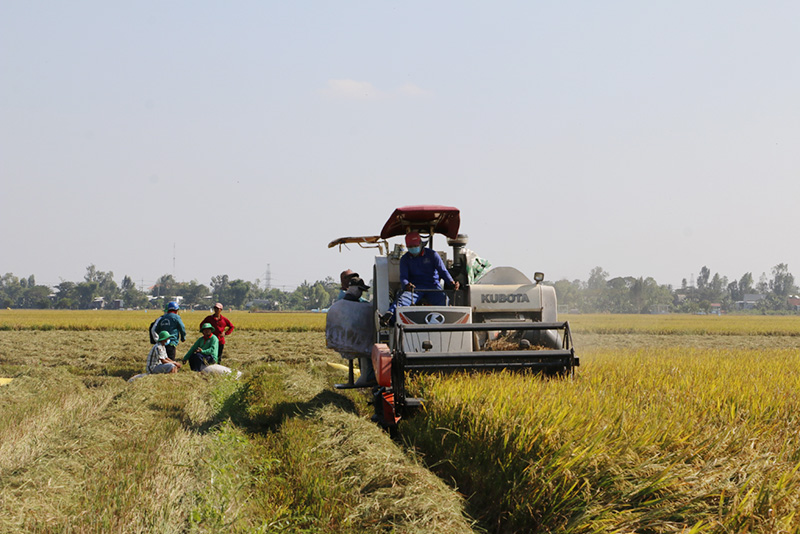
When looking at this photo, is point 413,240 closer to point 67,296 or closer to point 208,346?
point 208,346

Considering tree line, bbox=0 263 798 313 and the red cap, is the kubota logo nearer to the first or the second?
the red cap

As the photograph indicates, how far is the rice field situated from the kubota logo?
5.06 feet

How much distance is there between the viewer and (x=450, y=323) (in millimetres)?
7680

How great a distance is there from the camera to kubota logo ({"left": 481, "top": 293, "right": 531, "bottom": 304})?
901 cm

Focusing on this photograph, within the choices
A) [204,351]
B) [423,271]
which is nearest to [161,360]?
[204,351]

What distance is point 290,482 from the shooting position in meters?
5.18

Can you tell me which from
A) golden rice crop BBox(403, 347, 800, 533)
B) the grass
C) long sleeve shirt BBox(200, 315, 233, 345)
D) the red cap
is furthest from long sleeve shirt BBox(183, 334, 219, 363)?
golden rice crop BBox(403, 347, 800, 533)

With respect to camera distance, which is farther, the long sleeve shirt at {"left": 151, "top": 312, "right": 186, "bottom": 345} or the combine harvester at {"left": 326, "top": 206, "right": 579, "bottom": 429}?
the long sleeve shirt at {"left": 151, "top": 312, "right": 186, "bottom": 345}

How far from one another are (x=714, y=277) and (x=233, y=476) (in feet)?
666

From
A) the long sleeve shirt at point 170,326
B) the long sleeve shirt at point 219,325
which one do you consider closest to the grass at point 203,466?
the long sleeve shirt at point 170,326

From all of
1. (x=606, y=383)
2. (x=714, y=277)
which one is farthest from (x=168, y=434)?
(x=714, y=277)

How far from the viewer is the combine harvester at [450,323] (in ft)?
22.8

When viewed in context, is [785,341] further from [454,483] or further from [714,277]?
[714,277]

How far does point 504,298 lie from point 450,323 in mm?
1558
